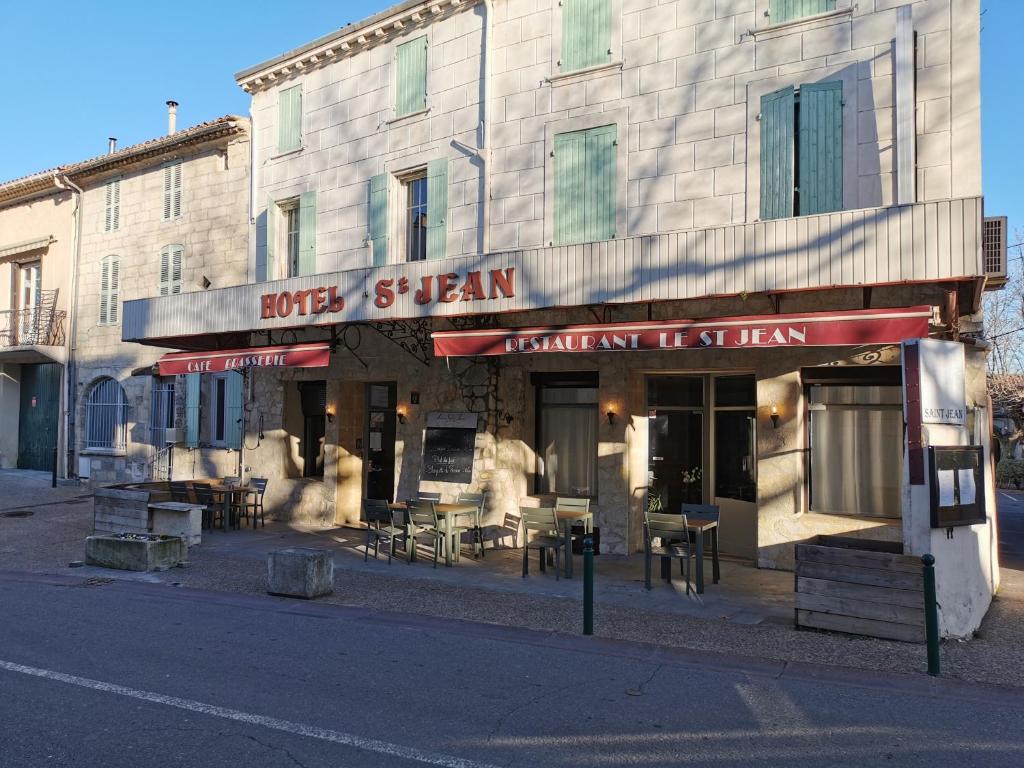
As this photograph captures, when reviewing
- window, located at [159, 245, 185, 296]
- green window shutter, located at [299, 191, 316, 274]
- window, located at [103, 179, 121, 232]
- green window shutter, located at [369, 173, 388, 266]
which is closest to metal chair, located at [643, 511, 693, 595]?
green window shutter, located at [369, 173, 388, 266]

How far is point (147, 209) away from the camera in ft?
60.2

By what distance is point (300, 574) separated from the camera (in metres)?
8.59

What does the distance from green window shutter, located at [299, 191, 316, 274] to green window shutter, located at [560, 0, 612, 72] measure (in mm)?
5409

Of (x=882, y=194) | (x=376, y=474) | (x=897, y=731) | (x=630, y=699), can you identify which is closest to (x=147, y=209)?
(x=376, y=474)

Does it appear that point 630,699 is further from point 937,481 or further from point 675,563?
point 675,563

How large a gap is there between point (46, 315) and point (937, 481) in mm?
20423

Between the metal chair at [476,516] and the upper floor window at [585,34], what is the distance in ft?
21.0

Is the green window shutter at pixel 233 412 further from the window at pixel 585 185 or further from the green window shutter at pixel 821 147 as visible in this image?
the green window shutter at pixel 821 147

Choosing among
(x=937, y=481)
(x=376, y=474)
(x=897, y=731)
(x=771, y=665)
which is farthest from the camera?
(x=376, y=474)

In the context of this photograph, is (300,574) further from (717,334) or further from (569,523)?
(717,334)

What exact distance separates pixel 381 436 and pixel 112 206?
9907mm

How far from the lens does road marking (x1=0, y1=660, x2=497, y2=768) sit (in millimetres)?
4324

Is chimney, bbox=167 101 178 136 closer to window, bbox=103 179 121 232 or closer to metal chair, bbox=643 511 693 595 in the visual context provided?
window, bbox=103 179 121 232

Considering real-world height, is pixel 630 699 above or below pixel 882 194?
below
